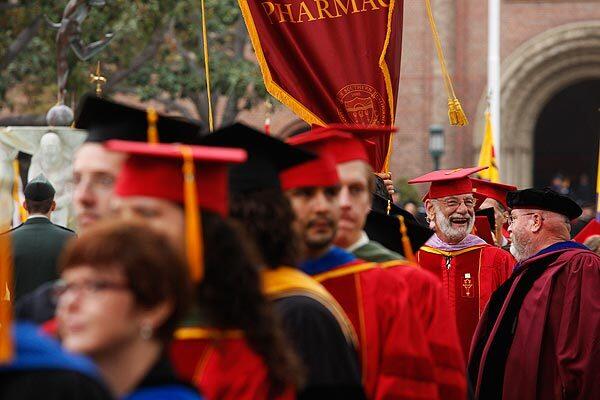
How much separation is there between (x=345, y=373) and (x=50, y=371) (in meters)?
1.59

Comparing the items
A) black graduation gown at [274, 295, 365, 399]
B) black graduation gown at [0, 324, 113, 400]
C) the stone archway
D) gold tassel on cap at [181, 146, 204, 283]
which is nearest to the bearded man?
black graduation gown at [274, 295, 365, 399]

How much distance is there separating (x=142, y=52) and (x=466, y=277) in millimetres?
15148

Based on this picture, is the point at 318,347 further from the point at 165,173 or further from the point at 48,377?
the point at 48,377

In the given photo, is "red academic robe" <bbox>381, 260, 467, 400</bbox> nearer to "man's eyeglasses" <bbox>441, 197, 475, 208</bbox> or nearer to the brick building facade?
"man's eyeglasses" <bbox>441, 197, 475, 208</bbox>

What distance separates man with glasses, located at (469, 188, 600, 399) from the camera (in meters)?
9.04

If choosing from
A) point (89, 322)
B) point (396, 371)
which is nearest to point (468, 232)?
point (396, 371)

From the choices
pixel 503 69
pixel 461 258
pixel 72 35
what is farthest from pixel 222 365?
pixel 503 69

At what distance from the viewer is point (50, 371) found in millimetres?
3227

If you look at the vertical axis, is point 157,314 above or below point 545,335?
above

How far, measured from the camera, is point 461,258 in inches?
394

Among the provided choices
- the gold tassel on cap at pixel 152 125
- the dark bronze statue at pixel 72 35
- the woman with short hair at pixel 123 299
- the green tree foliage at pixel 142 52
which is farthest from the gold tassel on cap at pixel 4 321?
the green tree foliage at pixel 142 52

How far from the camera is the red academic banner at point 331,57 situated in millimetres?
8664

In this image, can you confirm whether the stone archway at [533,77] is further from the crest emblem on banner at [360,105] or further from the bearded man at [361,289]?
the bearded man at [361,289]

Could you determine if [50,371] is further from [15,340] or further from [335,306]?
[335,306]
